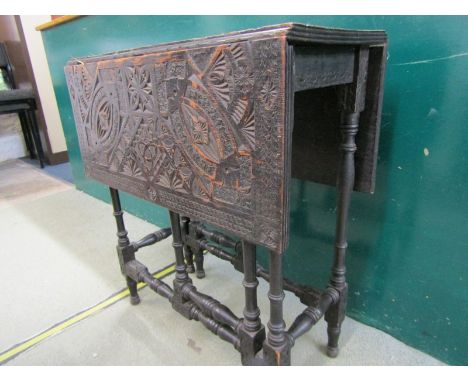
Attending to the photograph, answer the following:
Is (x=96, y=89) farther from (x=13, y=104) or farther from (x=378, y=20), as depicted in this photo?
(x=13, y=104)

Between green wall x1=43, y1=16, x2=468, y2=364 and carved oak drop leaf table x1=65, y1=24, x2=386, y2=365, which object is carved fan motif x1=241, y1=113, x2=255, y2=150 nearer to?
carved oak drop leaf table x1=65, y1=24, x2=386, y2=365

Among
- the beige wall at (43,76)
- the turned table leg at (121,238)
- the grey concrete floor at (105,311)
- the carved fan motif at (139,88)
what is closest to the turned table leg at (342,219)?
the grey concrete floor at (105,311)

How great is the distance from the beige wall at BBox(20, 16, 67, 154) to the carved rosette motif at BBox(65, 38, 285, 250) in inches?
115

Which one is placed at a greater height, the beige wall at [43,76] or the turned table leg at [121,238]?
the beige wall at [43,76]

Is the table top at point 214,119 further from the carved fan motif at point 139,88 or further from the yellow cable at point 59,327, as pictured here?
the yellow cable at point 59,327

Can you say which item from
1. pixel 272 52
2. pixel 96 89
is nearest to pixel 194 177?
pixel 272 52

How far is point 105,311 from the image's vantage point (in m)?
1.50

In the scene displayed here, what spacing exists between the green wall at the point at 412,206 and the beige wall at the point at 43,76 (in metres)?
2.83

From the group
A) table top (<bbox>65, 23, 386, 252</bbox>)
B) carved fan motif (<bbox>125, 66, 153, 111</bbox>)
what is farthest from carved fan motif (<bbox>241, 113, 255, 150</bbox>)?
carved fan motif (<bbox>125, 66, 153, 111</bbox>)

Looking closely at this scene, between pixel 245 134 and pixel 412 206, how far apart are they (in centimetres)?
68

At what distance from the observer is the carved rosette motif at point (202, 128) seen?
68 cm

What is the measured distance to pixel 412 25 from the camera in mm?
967

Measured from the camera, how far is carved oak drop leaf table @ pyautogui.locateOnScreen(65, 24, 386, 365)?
26.9 inches

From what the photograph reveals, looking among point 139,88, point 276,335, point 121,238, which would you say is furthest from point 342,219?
point 121,238
